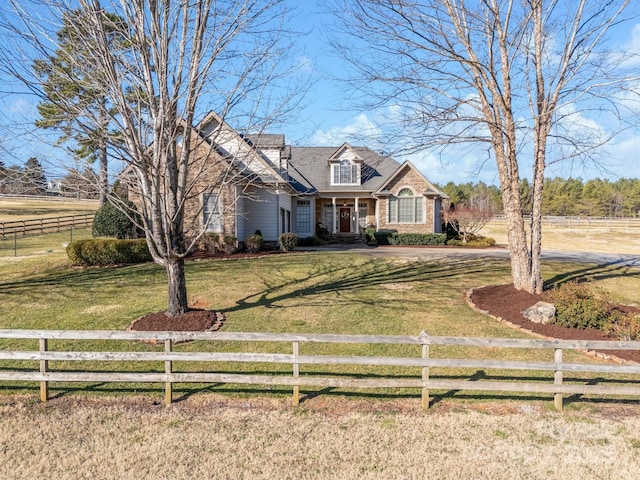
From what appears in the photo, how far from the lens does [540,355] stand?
282 inches

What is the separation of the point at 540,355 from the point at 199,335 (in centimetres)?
592

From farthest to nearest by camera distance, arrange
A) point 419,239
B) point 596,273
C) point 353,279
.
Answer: point 419,239 → point 596,273 → point 353,279

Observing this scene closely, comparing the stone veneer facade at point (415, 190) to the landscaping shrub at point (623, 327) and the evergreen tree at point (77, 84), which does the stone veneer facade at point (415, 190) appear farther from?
the evergreen tree at point (77, 84)

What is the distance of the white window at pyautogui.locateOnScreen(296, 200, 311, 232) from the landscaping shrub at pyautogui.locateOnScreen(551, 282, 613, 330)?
18.9m

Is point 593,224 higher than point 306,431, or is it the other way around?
point 593,224

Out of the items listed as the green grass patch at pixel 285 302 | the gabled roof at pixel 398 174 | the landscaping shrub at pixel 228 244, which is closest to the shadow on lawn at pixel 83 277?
the green grass patch at pixel 285 302

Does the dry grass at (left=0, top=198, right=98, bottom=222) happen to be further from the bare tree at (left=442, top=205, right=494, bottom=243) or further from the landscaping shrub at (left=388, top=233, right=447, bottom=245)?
the bare tree at (left=442, top=205, right=494, bottom=243)

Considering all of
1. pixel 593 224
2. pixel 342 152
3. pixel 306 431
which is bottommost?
pixel 306 431

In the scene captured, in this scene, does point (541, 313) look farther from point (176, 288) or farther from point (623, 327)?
point (176, 288)

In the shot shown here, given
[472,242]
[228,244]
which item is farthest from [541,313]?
[472,242]

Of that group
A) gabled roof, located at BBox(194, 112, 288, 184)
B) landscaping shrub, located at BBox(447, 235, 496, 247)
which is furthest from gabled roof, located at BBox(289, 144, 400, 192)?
gabled roof, located at BBox(194, 112, 288, 184)

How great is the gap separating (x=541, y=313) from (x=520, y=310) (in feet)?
1.91

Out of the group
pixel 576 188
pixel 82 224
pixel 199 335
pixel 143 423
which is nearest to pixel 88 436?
pixel 143 423

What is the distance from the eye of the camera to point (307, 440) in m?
4.51
